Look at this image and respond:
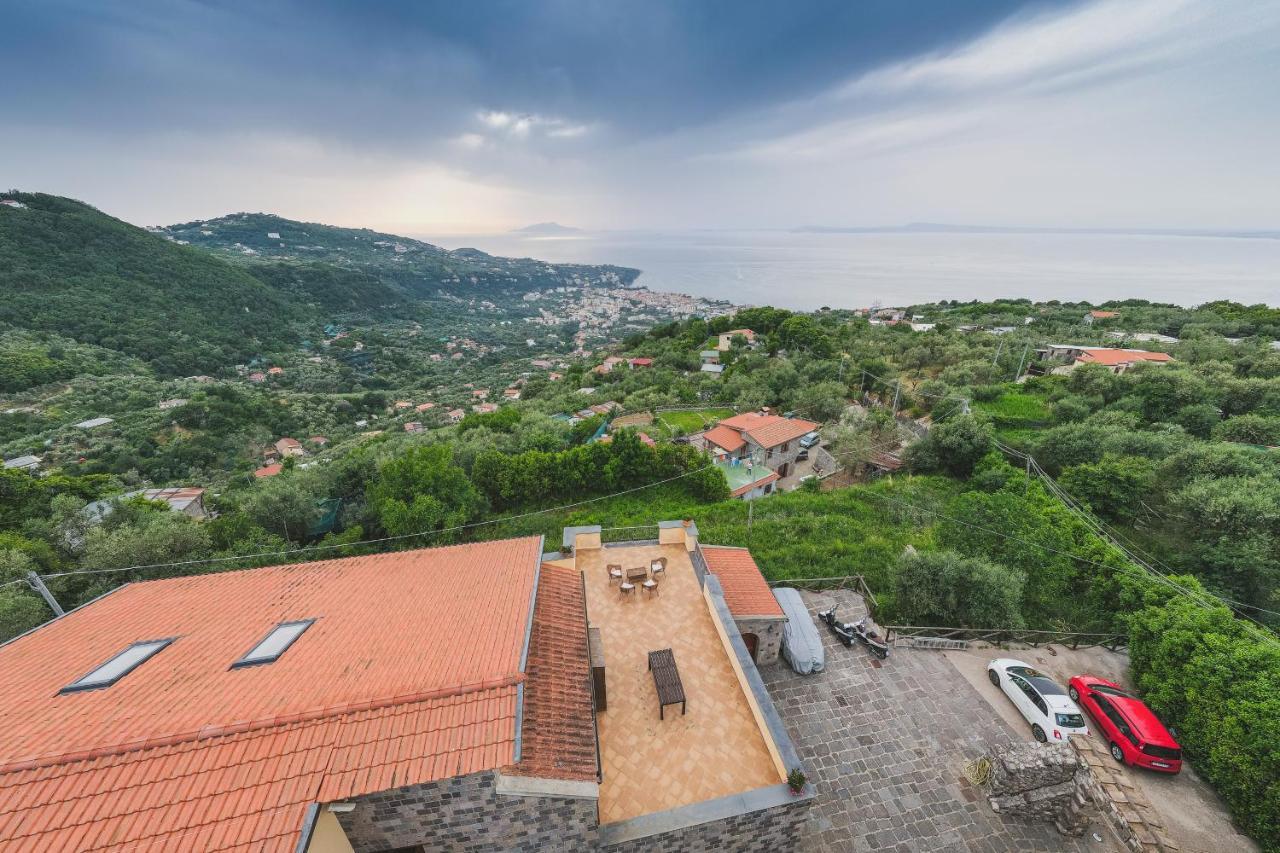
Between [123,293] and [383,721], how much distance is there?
10228 centimetres

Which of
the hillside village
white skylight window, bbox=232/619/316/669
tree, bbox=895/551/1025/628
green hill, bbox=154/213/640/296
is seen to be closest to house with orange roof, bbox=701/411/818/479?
the hillside village

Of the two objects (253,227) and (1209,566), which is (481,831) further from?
(253,227)

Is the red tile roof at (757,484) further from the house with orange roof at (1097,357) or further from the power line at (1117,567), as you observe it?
the house with orange roof at (1097,357)

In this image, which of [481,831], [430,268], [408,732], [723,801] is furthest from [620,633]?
[430,268]

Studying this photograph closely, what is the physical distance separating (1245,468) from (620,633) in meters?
23.0

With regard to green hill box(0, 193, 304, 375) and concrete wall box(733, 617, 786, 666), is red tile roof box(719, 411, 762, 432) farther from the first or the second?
green hill box(0, 193, 304, 375)

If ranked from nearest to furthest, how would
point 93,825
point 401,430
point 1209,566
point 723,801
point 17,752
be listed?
point 93,825 → point 17,752 → point 723,801 → point 1209,566 → point 401,430

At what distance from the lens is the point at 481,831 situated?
19.8 feet

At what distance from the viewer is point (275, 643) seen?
7.51m

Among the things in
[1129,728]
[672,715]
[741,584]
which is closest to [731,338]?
[741,584]

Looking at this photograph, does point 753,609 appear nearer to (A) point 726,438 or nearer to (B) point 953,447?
(A) point 726,438

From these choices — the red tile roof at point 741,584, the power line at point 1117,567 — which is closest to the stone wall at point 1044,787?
the red tile roof at point 741,584

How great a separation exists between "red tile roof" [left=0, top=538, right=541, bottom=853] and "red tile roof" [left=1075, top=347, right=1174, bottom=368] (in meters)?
40.5

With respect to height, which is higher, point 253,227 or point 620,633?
point 253,227
